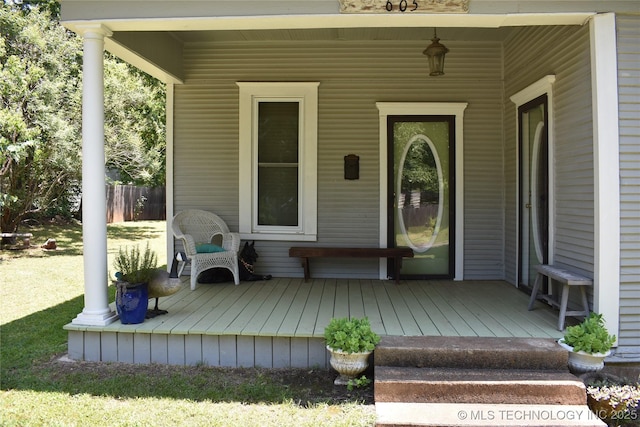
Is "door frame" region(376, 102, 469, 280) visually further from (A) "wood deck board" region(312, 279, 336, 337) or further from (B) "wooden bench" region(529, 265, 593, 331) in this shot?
(B) "wooden bench" region(529, 265, 593, 331)

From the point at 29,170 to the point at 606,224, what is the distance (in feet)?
32.4

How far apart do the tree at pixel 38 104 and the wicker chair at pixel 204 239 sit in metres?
4.49

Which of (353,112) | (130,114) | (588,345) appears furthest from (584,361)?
(130,114)

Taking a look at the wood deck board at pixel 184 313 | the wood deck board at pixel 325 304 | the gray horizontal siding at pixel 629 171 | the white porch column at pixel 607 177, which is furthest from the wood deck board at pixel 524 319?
the wood deck board at pixel 184 313

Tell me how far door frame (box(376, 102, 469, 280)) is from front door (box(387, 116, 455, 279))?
46 mm

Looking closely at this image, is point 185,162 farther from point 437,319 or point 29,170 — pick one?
point 29,170

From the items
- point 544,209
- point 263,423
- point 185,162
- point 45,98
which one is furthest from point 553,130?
point 45,98

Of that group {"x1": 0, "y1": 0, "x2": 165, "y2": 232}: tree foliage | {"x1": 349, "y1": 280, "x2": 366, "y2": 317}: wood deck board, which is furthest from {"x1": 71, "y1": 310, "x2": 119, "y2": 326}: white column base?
{"x1": 0, "y1": 0, "x2": 165, "y2": 232}: tree foliage

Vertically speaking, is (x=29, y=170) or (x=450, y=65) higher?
(x=450, y=65)

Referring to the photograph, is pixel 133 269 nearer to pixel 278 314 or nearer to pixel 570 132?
pixel 278 314

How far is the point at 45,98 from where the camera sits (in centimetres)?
952

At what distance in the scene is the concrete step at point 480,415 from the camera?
2.85m

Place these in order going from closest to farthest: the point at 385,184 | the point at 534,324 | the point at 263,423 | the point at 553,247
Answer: the point at 263,423
the point at 534,324
the point at 553,247
the point at 385,184

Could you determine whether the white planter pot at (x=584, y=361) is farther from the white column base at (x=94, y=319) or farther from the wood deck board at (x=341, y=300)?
the white column base at (x=94, y=319)
